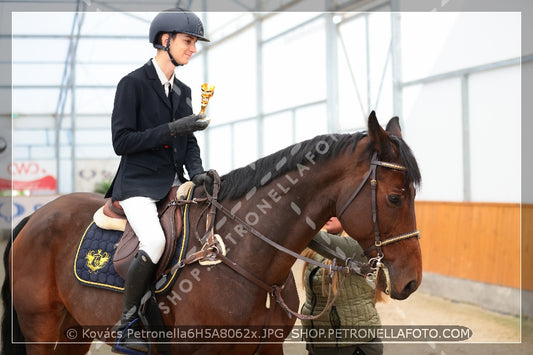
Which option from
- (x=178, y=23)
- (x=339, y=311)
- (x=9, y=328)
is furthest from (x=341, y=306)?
(x=9, y=328)

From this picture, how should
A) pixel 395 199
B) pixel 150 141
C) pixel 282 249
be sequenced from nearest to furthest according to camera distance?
pixel 395 199
pixel 282 249
pixel 150 141

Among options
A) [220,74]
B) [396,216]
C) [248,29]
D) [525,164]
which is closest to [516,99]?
[525,164]

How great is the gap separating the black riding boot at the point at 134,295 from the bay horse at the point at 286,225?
4.9 inches

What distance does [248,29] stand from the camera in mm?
13727

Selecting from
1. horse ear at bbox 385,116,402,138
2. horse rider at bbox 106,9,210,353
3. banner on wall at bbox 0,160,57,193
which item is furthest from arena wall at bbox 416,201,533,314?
banner on wall at bbox 0,160,57,193

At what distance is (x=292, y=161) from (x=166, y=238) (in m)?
0.71

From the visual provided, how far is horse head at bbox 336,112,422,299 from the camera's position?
2.01 meters

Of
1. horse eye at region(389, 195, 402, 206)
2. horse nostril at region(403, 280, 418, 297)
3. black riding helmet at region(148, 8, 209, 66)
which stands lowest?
horse nostril at region(403, 280, 418, 297)

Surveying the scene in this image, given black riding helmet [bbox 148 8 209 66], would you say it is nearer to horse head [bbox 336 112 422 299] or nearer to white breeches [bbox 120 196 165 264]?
white breeches [bbox 120 196 165 264]

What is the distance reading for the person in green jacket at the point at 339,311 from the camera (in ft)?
9.34

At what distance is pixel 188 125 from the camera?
7.30 feet

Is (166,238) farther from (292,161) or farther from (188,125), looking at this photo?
(292,161)

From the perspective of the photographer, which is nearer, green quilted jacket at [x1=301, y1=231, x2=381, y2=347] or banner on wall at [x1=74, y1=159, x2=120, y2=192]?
green quilted jacket at [x1=301, y1=231, x2=381, y2=347]

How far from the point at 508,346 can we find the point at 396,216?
12.9ft
